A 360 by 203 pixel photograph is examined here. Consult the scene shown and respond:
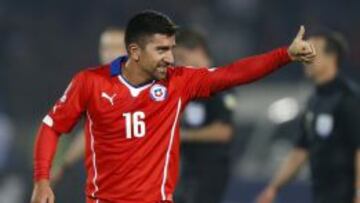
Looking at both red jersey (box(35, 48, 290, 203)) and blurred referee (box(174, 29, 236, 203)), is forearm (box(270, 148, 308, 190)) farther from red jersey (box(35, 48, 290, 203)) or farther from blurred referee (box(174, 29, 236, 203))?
red jersey (box(35, 48, 290, 203))

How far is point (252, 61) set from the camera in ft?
20.2

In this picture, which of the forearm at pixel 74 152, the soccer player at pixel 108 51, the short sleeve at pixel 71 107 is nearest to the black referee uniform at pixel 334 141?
the soccer player at pixel 108 51

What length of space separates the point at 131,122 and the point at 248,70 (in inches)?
24.5

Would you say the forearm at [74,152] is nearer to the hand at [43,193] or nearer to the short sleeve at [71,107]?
the short sleeve at [71,107]

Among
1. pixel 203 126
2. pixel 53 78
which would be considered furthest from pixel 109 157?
pixel 53 78

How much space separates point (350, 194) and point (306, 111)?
0.61 metres

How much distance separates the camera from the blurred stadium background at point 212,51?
1341cm

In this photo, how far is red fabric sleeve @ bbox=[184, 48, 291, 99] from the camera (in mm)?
6086

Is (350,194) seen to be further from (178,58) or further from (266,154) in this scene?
(266,154)

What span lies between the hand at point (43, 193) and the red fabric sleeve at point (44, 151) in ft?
0.15

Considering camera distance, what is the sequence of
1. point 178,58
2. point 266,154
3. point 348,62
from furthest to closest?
1. point 348,62
2. point 266,154
3. point 178,58

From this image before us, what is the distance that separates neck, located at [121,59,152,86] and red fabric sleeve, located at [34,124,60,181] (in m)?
0.44

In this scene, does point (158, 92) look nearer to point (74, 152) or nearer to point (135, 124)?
point (135, 124)

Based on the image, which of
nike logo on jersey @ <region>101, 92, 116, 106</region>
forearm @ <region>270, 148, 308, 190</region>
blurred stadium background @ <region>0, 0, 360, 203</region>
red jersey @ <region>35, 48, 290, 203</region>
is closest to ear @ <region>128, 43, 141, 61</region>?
red jersey @ <region>35, 48, 290, 203</region>
